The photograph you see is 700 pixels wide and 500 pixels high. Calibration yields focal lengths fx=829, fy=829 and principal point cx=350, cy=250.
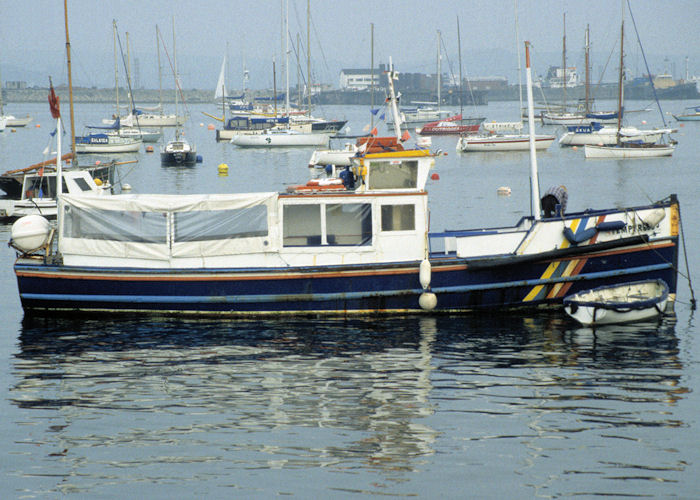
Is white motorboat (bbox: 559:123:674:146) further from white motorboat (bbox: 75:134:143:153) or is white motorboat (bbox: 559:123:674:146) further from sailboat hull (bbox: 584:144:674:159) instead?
white motorboat (bbox: 75:134:143:153)

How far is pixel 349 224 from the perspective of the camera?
63.5 feet

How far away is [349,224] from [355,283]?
138 centimetres

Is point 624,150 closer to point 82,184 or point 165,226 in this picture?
point 82,184

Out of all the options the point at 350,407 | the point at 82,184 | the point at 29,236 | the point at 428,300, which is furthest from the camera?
the point at 82,184

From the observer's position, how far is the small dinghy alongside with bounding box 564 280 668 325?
18.8 m

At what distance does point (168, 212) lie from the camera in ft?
63.7

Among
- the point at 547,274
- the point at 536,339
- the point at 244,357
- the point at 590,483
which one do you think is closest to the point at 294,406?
the point at 244,357

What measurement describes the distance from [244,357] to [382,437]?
17.1ft

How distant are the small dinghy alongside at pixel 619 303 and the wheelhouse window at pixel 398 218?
396 centimetres

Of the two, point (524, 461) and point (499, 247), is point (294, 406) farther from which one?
point (499, 247)

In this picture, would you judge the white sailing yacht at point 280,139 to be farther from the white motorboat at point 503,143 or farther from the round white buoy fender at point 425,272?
the round white buoy fender at point 425,272

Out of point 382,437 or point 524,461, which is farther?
point 382,437

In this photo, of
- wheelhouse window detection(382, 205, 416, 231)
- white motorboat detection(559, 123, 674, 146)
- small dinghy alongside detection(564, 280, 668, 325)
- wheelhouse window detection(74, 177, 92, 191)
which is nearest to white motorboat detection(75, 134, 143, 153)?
white motorboat detection(559, 123, 674, 146)

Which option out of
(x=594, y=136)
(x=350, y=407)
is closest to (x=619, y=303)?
(x=350, y=407)
